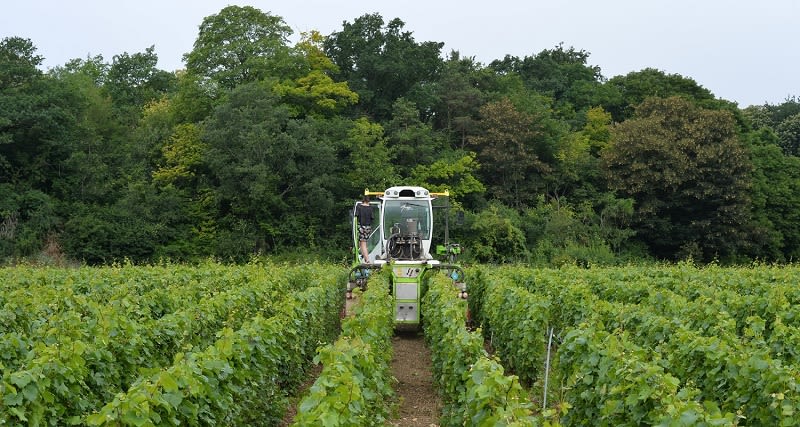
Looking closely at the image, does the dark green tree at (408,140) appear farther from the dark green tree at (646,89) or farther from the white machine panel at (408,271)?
the white machine panel at (408,271)

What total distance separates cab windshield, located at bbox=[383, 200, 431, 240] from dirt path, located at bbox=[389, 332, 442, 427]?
100 inches

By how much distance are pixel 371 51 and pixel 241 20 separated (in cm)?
670

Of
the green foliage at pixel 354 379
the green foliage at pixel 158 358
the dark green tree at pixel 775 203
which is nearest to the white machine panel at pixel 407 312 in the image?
the green foliage at pixel 158 358

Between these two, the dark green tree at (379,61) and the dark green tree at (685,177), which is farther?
the dark green tree at (379,61)

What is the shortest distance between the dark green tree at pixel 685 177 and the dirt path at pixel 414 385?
88.3ft

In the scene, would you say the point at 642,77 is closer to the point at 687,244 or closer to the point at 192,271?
the point at 687,244

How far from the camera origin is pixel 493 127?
4184cm

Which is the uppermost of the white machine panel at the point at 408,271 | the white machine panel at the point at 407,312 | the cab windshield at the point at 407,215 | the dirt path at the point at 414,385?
the cab windshield at the point at 407,215

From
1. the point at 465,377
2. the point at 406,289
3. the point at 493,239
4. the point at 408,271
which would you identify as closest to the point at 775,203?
the point at 493,239

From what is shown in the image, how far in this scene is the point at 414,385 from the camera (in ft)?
37.8

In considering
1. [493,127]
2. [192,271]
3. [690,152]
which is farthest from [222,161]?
[690,152]

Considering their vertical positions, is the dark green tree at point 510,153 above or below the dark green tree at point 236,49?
below

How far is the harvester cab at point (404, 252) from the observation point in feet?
48.5

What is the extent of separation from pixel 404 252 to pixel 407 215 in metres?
1.25
